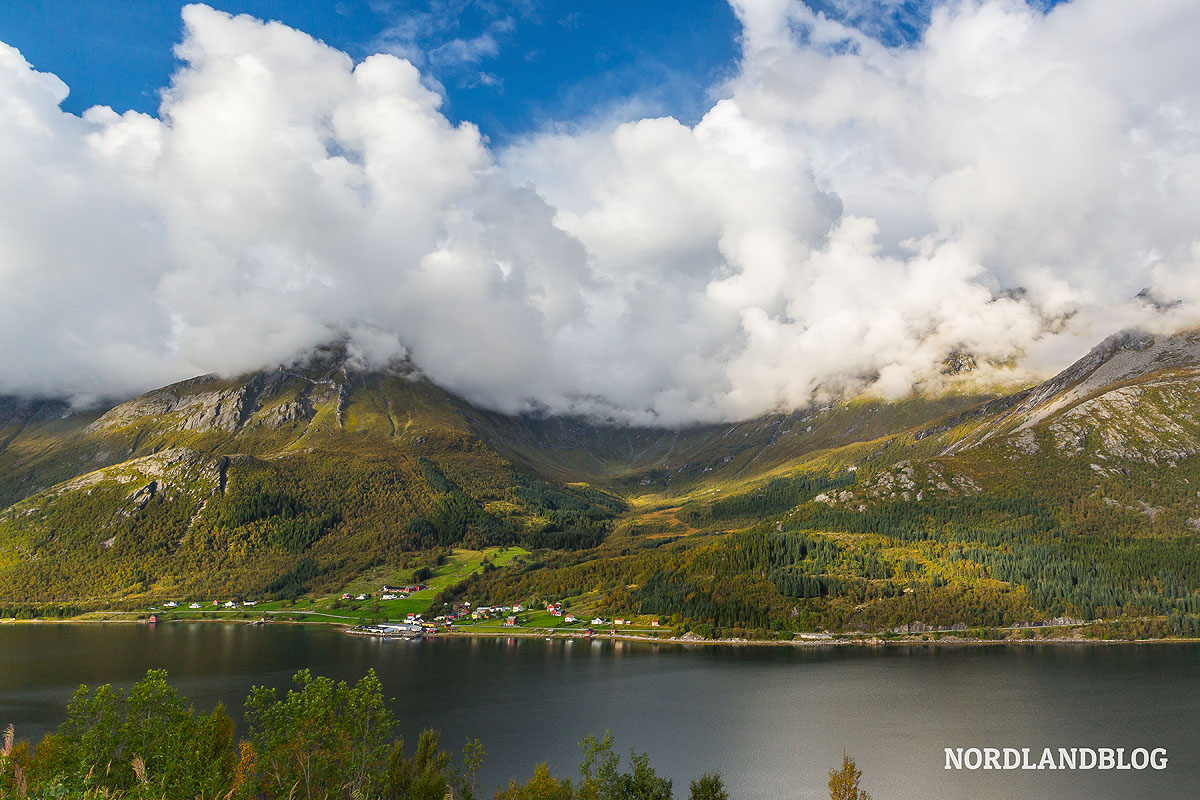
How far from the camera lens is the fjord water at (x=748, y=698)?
236 ft

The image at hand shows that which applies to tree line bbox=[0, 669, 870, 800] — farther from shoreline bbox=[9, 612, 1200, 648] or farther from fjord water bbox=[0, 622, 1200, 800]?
shoreline bbox=[9, 612, 1200, 648]

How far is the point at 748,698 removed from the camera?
10150cm

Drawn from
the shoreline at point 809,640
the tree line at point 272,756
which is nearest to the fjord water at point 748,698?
the shoreline at point 809,640

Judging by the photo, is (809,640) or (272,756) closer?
(272,756)

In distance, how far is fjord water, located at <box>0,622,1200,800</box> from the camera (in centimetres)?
7188

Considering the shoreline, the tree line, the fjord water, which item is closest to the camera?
the tree line

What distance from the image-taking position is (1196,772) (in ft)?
228

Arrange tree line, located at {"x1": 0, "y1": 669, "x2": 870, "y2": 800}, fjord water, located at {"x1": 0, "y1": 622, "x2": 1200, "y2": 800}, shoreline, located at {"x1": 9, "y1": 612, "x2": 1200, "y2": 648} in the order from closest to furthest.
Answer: tree line, located at {"x1": 0, "y1": 669, "x2": 870, "y2": 800} → fjord water, located at {"x1": 0, "y1": 622, "x2": 1200, "y2": 800} → shoreline, located at {"x1": 9, "y1": 612, "x2": 1200, "y2": 648}

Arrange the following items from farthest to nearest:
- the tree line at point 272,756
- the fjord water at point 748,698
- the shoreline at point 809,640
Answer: the shoreline at point 809,640 < the fjord water at point 748,698 < the tree line at point 272,756

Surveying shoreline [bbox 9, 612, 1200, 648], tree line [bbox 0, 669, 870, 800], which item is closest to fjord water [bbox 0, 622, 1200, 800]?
shoreline [bbox 9, 612, 1200, 648]

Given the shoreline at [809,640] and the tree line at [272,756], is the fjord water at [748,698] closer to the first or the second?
the shoreline at [809,640]

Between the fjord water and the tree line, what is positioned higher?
the tree line

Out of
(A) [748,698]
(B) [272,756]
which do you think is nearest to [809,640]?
(A) [748,698]

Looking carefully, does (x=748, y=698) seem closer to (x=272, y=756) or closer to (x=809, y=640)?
(x=809, y=640)
